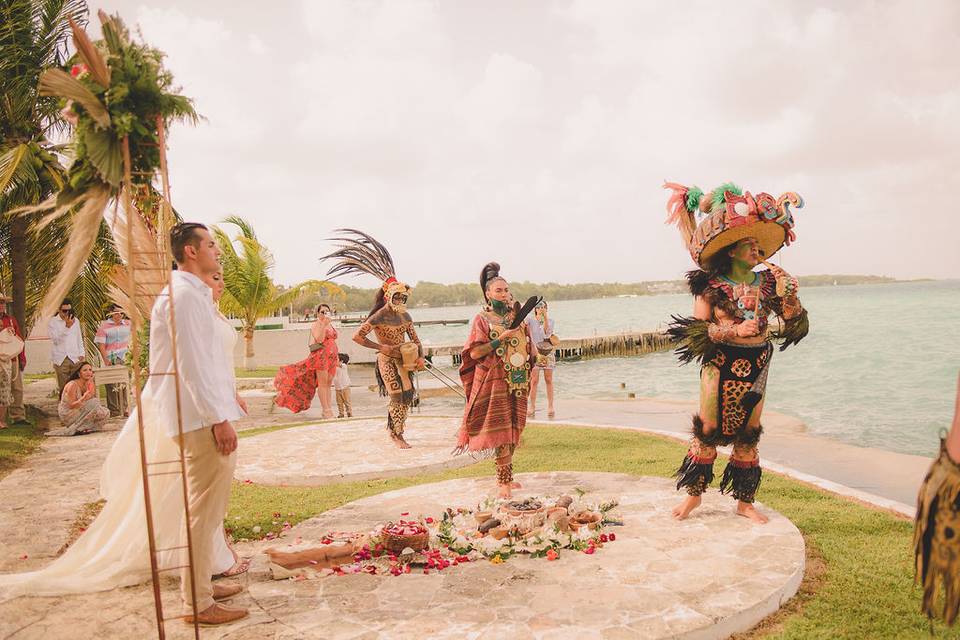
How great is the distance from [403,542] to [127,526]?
1993 mm

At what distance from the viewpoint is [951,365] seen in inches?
1339

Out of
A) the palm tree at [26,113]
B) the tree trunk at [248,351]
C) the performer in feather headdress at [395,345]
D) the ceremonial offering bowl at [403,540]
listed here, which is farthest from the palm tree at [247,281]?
the ceremonial offering bowl at [403,540]

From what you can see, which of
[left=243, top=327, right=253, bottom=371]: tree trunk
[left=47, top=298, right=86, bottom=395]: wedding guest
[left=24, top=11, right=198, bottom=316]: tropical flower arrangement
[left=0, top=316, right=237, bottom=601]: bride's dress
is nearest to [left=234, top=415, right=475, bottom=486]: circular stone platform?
[left=0, top=316, right=237, bottom=601]: bride's dress

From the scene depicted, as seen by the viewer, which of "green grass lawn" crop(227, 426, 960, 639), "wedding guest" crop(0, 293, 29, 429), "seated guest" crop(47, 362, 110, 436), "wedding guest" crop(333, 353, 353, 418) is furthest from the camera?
"wedding guest" crop(333, 353, 353, 418)

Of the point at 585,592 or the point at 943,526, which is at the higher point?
the point at 943,526

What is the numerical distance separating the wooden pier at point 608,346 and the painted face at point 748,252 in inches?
1392

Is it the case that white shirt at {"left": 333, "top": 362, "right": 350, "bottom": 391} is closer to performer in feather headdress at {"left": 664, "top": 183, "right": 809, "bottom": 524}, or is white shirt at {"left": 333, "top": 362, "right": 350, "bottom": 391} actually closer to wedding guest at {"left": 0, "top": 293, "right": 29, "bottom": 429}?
wedding guest at {"left": 0, "top": 293, "right": 29, "bottom": 429}

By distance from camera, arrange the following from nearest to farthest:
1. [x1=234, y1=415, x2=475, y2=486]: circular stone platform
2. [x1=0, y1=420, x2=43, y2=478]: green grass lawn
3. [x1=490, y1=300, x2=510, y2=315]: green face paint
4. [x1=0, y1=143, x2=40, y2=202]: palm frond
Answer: [x1=490, y1=300, x2=510, y2=315]: green face paint
[x1=234, y1=415, x2=475, y2=486]: circular stone platform
[x1=0, y1=420, x2=43, y2=478]: green grass lawn
[x1=0, y1=143, x2=40, y2=202]: palm frond

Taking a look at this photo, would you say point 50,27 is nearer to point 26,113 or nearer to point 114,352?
point 26,113

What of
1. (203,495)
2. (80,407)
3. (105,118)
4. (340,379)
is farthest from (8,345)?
(105,118)

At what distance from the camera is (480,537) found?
5.25 metres

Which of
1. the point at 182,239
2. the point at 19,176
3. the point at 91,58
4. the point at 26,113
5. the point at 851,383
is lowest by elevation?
the point at 851,383

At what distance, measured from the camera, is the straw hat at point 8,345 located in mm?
11438

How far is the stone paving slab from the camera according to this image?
149 inches
